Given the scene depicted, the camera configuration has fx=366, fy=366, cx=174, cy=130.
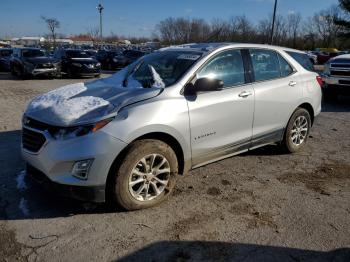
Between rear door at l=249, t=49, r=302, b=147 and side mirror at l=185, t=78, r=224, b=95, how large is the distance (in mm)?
948

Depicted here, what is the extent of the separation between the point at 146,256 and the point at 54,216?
3.93 ft

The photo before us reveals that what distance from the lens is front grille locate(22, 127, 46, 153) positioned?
3662 millimetres

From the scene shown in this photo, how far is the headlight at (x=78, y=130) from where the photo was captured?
3463mm

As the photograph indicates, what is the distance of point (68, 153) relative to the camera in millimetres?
3418

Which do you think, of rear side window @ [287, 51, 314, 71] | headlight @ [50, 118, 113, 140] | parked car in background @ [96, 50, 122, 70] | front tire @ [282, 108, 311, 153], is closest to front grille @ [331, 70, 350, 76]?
rear side window @ [287, 51, 314, 71]

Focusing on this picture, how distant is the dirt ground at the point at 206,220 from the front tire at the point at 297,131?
18.6 inches

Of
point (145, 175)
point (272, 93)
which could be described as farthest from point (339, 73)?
point (145, 175)

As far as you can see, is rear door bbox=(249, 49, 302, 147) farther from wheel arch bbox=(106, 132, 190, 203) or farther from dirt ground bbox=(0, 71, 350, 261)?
wheel arch bbox=(106, 132, 190, 203)

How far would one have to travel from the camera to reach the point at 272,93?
5.09 metres

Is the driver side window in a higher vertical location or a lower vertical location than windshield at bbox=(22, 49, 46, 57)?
higher

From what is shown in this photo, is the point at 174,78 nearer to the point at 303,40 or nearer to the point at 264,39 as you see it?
the point at 264,39

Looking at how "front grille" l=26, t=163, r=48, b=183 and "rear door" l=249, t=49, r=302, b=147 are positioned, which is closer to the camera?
"front grille" l=26, t=163, r=48, b=183

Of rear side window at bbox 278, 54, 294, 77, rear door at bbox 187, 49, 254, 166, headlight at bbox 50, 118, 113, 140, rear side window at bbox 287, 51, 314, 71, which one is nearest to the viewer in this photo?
headlight at bbox 50, 118, 113, 140

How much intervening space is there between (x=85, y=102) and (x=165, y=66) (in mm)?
1247
